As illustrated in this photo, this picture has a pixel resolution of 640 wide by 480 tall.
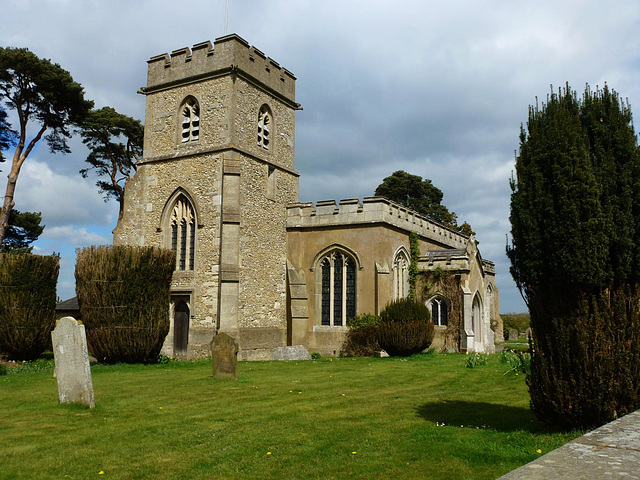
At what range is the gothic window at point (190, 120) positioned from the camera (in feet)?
70.3

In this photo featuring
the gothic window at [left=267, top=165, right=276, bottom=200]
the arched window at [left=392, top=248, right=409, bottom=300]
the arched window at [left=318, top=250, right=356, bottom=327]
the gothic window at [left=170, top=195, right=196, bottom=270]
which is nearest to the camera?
the gothic window at [left=170, top=195, right=196, bottom=270]

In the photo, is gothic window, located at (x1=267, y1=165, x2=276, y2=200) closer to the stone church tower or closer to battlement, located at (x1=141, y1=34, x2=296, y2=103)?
the stone church tower

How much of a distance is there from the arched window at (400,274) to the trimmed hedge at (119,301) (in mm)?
9667

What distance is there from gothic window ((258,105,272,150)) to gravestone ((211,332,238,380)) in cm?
1111

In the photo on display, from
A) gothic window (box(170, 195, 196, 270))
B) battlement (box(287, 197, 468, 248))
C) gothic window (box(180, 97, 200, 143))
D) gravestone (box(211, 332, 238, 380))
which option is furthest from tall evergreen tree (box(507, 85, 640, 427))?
gothic window (box(180, 97, 200, 143))

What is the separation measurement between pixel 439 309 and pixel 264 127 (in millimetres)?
10339

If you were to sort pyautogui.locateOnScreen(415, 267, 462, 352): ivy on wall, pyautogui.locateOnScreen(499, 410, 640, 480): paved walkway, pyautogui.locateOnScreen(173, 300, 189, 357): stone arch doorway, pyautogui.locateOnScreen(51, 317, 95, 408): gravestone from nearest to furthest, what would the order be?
pyautogui.locateOnScreen(499, 410, 640, 480): paved walkway < pyautogui.locateOnScreen(51, 317, 95, 408): gravestone < pyautogui.locateOnScreen(173, 300, 189, 357): stone arch doorway < pyautogui.locateOnScreen(415, 267, 462, 352): ivy on wall

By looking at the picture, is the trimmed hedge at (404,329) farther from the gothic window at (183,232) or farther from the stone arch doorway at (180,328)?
the gothic window at (183,232)

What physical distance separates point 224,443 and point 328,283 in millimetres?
15435

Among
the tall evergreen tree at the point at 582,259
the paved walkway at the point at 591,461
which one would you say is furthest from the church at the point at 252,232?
the paved walkway at the point at 591,461

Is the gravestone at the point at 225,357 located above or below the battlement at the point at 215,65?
below

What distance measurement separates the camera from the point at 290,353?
18.9 meters

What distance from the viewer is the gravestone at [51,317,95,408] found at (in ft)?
29.3

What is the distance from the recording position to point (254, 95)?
21.7 metres
